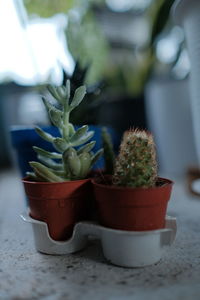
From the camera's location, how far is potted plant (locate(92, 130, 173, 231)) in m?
0.42

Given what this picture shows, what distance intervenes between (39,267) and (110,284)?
0.44 feet

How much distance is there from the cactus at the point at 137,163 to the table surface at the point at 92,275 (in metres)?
0.14

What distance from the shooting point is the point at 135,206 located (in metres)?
0.42

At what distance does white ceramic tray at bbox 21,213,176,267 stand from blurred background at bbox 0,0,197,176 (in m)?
0.32

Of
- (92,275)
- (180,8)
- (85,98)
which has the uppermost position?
(180,8)

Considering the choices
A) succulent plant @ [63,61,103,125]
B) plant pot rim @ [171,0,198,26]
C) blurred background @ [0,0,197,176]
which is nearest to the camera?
plant pot rim @ [171,0,198,26]

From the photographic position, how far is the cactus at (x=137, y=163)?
16.7 inches

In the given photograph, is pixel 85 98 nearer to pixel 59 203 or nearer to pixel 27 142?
pixel 27 142

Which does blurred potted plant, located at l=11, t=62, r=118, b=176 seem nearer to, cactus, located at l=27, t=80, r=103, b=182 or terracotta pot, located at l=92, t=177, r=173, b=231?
cactus, located at l=27, t=80, r=103, b=182

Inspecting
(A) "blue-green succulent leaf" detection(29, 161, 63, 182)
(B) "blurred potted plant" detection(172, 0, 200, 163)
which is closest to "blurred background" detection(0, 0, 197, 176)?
(B) "blurred potted plant" detection(172, 0, 200, 163)

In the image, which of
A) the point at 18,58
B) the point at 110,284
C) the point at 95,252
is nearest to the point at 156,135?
the point at 18,58

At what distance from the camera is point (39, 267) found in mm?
450

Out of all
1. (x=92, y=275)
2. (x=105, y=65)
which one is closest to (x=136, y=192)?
(x=92, y=275)

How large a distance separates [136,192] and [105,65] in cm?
130
